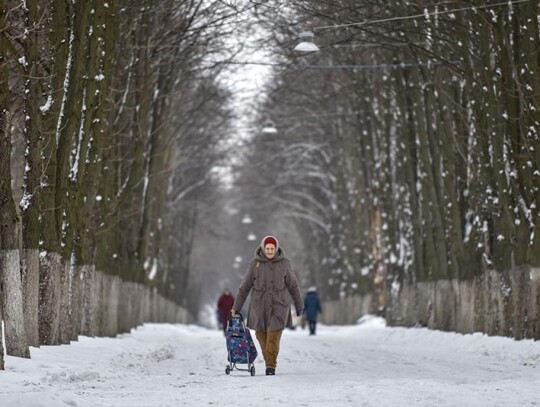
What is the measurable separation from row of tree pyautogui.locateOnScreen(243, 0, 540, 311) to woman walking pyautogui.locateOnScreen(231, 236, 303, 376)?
556 cm

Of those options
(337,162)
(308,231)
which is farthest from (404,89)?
(308,231)

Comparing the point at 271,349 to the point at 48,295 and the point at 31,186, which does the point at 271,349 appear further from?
the point at 48,295

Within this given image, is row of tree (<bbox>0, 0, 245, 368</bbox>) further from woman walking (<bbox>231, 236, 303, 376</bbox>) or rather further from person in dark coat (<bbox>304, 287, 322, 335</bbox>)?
person in dark coat (<bbox>304, 287, 322, 335</bbox>)

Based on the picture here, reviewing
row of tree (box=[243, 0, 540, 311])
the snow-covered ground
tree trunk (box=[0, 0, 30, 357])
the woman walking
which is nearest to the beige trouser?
→ the woman walking

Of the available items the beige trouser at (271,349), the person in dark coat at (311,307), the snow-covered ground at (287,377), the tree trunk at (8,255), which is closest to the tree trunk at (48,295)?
the snow-covered ground at (287,377)

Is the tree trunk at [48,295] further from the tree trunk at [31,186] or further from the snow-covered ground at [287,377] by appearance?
the tree trunk at [31,186]

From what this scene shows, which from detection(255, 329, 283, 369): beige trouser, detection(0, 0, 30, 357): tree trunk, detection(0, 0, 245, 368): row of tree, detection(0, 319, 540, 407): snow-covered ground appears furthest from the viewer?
detection(255, 329, 283, 369): beige trouser

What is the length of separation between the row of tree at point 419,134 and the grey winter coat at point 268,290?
5579 millimetres

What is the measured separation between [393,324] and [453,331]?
9342mm

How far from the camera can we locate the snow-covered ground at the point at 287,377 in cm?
1156

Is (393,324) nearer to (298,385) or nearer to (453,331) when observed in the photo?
(453,331)

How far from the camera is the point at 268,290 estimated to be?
1659 centimetres

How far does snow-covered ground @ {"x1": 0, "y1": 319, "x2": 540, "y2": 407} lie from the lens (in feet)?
37.9

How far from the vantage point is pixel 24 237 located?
17.7 m
